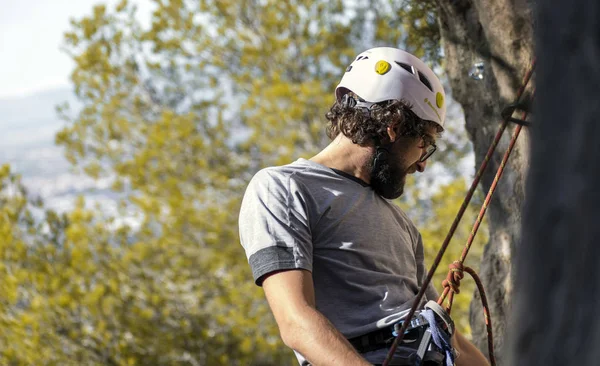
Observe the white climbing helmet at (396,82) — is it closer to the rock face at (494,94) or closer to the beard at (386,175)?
the beard at (386,175)

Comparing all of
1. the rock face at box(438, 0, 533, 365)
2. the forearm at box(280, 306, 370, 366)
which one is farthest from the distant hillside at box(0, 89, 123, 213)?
the forearm at box(280, 306, 370, 366)

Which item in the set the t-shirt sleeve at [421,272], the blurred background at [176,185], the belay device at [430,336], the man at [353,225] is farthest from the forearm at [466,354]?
the blurred background at [176,185]

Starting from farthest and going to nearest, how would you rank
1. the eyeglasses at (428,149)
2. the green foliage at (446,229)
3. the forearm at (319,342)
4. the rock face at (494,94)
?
the green foliage at (446,229), the rock face at (494,94), the eyeglasses at (428,149), the forearm at (319,342)

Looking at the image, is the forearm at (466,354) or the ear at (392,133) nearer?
the ear at (392,133)

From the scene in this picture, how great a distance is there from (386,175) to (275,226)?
18.6 inches

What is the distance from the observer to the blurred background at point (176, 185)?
9789 mm

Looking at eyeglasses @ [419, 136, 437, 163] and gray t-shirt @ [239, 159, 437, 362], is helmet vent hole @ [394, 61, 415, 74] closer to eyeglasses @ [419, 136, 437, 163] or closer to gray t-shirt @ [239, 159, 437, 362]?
eyeglasses @ [419, 136, 437, 163]

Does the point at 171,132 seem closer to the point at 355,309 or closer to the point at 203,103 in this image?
the point at 203,103

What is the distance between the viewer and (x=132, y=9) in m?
13.4

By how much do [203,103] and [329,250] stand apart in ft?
37.7

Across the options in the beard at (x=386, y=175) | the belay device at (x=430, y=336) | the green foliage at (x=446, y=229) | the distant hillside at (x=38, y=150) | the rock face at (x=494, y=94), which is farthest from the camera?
the distant hillside at (x=38, y=150)

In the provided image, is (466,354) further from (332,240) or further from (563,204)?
(563,204)

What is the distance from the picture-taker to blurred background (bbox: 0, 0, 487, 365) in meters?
9.79

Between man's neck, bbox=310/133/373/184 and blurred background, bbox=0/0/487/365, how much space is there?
607cm
